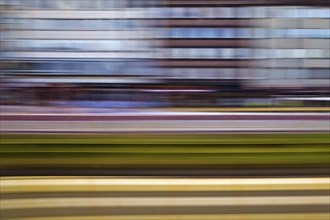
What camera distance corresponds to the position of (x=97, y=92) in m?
12.2

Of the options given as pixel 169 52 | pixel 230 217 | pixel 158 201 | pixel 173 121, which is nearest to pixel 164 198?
pixel 158 201

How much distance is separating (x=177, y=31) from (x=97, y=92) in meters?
8.36

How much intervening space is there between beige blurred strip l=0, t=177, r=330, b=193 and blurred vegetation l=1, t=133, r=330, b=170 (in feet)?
6.25

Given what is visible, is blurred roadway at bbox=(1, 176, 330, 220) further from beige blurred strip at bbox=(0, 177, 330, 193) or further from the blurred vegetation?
the blurred vegetation

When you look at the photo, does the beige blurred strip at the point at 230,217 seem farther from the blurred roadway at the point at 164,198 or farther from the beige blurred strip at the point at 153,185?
the beige blurred strip at the point at 153,185

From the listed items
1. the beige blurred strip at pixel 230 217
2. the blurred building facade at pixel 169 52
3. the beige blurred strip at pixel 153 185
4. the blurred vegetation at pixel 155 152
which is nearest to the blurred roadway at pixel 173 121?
the blurred vegetation at pixel 155 152

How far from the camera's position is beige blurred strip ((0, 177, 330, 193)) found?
1.91m

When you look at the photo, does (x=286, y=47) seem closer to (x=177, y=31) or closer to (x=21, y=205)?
(x=177, y=31)

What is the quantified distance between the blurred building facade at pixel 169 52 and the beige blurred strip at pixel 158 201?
24.9 ft

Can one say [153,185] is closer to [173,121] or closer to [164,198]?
[164,198]

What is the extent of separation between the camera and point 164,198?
1891 millimetres

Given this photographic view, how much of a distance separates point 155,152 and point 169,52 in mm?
15540

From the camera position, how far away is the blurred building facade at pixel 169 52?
11562mm

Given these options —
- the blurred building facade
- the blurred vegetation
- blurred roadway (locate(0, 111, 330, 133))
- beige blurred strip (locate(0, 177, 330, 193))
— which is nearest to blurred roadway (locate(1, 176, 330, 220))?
beige blurred strip (locate(0, 177, 330, 193))
